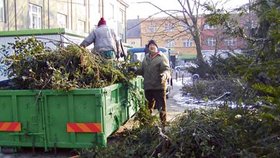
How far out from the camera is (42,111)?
5332mm

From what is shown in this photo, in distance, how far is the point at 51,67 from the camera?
554cm

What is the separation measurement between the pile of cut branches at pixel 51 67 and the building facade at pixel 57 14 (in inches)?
169

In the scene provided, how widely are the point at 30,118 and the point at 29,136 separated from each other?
300 millimetres

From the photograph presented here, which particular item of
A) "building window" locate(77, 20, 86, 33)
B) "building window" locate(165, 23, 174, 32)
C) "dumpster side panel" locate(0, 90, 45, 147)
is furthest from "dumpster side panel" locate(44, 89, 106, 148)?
"building window" locate(77, 20, 86, 33)

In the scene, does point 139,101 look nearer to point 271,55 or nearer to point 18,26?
point 271,55

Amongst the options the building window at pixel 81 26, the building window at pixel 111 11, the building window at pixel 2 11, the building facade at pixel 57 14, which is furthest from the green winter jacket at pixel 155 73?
the building window at pixel 111 11

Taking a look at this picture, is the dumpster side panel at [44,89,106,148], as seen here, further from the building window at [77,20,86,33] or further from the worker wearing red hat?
the building window at [77,20,86,33]

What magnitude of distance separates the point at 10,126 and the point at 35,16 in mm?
16009

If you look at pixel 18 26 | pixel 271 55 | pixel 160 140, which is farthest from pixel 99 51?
pixel 18 26

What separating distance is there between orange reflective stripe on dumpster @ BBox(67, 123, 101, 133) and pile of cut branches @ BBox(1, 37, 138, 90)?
0.61m

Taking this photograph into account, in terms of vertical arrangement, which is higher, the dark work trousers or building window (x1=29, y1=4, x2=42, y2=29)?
building window (x1=29, y1=4, x2=42, y2=29)

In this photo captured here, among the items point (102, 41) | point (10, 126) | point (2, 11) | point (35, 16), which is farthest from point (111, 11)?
point (10, 126)

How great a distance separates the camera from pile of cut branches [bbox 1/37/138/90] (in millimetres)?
5490

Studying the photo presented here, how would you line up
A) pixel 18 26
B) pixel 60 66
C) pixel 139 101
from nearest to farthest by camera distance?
1. pixel 60 66
2. pixel 139 101
3. pixel 18 26
